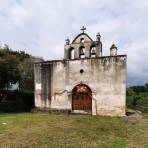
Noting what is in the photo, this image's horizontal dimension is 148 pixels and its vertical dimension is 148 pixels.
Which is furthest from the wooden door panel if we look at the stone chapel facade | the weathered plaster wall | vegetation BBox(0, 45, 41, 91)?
vegetation BBox(0, 45, 41, 91)

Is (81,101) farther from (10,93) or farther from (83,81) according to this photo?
(10,93)

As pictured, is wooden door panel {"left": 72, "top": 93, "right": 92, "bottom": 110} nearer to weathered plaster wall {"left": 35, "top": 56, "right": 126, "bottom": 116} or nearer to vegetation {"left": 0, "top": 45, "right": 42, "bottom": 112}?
weathered plaster wall {"left": 35, "top": 56, "right": 126, "bottom": 116}

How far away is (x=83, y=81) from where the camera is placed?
59.3ft

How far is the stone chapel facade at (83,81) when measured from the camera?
55.7 ft

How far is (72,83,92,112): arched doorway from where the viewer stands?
17938 millimetres

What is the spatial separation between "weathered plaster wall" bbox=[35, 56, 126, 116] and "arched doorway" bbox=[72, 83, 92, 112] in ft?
1.02

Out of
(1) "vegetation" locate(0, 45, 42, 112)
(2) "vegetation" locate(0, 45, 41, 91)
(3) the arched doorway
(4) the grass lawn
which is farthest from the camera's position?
(2) "vegetation" locate(0, 45, 41, 91)

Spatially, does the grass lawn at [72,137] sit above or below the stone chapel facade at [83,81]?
below

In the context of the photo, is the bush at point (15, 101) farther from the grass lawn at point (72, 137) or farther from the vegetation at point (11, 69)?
the grass lawn at point (72, 137)

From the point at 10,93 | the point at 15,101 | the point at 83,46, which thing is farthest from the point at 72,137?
the point at 10,93

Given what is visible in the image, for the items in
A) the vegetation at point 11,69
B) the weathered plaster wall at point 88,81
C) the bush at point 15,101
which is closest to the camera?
the weathered plaster wall at point 88,81

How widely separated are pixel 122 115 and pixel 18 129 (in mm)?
7978

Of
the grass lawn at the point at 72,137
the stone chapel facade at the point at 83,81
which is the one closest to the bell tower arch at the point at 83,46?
the stone chapel facade at the point at 83,81

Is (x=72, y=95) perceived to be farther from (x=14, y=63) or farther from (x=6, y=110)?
(x=14, y=63)
